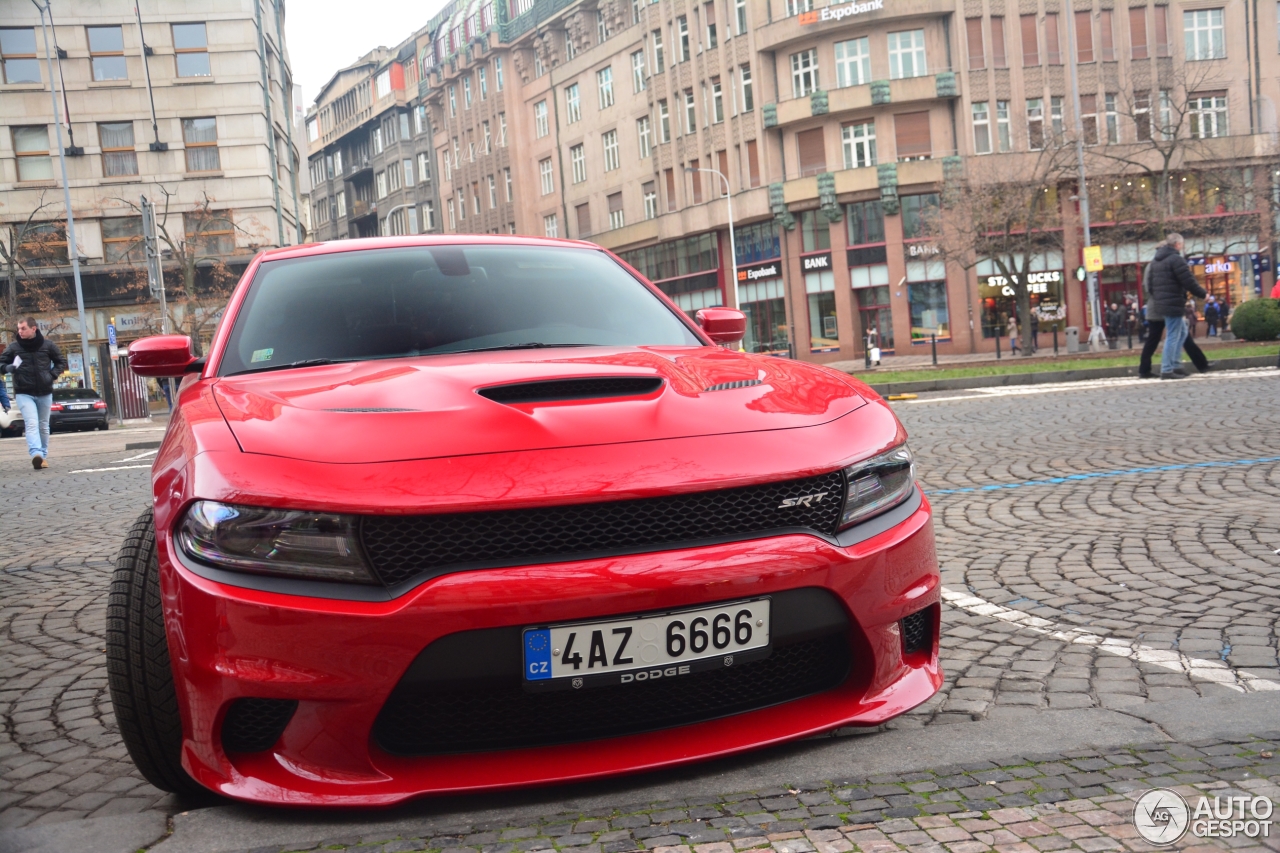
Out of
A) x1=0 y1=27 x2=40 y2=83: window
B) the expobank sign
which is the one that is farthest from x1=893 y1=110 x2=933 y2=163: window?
x1=0 y1=27 x2=40 y2=83: window

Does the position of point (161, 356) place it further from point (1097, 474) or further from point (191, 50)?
point (191, 50)

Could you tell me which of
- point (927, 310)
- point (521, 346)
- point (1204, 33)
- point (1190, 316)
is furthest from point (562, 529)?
point (1204, 33)

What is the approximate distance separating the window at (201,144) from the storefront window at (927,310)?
27411mm

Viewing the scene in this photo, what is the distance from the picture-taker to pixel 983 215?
38.6 metres

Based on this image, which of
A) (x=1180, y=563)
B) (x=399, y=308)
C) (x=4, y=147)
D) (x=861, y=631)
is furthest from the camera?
(x=4, y=147)

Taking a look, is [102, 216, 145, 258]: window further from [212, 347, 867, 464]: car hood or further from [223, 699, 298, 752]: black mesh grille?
[223, 699, 298, 752]: black mesh grille

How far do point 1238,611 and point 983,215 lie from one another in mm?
36413

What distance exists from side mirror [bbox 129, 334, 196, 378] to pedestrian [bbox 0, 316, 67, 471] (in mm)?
12309

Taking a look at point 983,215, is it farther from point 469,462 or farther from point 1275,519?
point 469,462

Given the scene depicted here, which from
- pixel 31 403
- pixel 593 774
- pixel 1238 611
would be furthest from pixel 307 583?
pixel 31 403

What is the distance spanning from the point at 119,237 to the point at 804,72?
27259 millimetres

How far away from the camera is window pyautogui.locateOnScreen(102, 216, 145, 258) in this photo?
150 feet

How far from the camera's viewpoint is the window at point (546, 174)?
68062 mm
